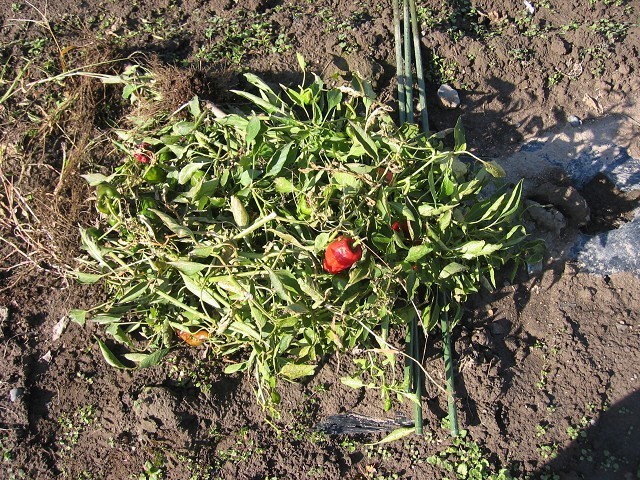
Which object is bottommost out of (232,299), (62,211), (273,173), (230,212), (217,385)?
(217,385)

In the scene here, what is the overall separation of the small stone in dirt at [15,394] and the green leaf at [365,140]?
5.84ft

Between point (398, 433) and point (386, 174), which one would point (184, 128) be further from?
point (398, 433)

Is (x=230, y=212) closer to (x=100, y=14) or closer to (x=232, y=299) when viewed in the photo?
(x=232, y=299)

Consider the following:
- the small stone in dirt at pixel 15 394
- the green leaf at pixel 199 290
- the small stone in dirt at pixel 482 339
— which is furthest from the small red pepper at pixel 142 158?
the small stone in dirt at pixel 482 339

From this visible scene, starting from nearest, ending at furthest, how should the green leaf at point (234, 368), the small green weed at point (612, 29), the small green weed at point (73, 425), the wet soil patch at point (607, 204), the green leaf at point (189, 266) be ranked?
1. the green leaf at point (189, 266)
2. the green leaf at point (234, 368)
3. the small green weed at point (73, 425)
4. the wet soil patch at point (607, 204)
5. the small green weed at point (612, 29)

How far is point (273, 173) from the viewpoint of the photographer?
2.38 metres

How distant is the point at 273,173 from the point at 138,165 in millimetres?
587

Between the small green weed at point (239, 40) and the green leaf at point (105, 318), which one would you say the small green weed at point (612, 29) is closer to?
the small green weed at point (239, 40)

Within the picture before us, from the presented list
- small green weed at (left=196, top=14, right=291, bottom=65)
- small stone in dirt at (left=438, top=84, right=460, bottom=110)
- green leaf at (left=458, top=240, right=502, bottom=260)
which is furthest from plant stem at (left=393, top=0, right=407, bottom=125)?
A: green leaf at (left=458, top=240, right=502, bottom=260)

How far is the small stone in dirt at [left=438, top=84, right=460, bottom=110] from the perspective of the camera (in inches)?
122

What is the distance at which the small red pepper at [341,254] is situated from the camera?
2.18 m

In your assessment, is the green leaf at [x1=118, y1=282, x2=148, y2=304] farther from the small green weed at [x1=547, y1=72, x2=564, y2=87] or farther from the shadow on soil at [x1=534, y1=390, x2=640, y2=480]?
the small green weed at [x1=547, y1=72, x2=564, y2=87]

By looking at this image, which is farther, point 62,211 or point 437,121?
point 437,121

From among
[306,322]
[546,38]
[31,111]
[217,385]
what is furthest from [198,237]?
[546,38]
